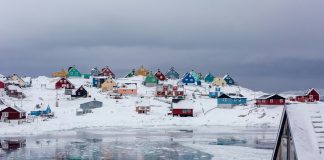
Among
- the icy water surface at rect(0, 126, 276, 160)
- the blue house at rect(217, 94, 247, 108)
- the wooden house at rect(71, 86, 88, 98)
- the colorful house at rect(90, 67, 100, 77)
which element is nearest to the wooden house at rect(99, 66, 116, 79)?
the colorful house at rect(90, 67, 100, 77)

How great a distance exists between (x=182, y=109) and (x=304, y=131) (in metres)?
72.1

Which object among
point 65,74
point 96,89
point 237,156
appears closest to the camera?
point 237,156

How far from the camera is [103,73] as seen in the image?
432 ft

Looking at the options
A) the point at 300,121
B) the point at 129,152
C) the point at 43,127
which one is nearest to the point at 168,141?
the point at 129,152

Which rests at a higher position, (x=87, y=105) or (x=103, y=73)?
(x=103, y=73)

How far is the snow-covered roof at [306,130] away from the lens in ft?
24.8

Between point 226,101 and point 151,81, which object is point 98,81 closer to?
point 151,81

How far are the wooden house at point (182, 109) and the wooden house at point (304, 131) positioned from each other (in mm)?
70879

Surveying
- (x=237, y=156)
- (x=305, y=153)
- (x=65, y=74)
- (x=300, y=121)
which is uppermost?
(x=65, y=74)

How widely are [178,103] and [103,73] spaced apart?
5526cm

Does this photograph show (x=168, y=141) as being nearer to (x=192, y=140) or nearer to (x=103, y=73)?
(x=192, y=140)

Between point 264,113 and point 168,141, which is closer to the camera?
point 168,141

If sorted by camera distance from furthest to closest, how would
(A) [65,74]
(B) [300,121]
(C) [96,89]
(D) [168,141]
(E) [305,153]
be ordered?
(A) [65,74], (C) [96,89], (D) [168,141], (B) [300,121], (E) [305,153]

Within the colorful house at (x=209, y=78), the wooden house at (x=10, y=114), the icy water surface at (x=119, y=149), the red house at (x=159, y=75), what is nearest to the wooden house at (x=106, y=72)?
the red house at (x=159, y=75)
